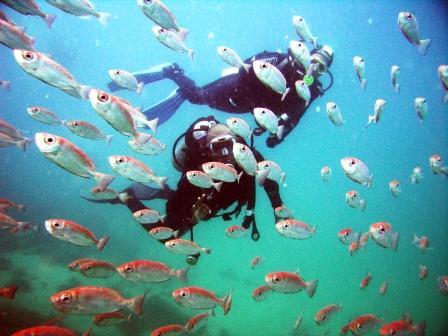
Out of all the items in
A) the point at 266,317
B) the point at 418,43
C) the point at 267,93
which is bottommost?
the point at 266,317

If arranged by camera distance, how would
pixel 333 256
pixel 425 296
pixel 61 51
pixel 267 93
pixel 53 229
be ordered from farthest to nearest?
pixel 333 256
pixel 61 51
pixel 425 296
pixel 267 93
pixel 53 229

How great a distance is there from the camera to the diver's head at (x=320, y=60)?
6.41 metres

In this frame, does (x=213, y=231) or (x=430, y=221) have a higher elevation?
(x=430, y=221)

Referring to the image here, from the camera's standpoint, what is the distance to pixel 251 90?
24.1ft

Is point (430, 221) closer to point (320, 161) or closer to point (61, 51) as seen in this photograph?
point (320, 161)

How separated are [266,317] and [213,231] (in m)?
31.0

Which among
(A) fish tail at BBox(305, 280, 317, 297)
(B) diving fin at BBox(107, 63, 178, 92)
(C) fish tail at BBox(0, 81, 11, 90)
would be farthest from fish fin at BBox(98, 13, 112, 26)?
(A) fish tail at BBox(305, 280, 317, 297)

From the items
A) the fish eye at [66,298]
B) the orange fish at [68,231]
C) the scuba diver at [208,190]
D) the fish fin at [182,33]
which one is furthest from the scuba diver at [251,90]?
the fish eye at [66,298]

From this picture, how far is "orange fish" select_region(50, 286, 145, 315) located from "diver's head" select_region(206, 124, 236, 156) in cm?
257

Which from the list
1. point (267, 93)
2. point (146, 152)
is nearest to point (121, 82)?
point (146, 152)

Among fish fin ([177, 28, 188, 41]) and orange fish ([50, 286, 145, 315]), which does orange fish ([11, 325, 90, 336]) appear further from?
fish fin ([177, 28, 188, 41])

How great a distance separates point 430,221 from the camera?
105 metres

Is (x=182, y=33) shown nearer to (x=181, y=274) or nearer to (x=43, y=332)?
(x=181, y=274)

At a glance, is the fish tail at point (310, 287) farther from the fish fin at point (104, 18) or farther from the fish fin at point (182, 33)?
the fish fin at point (104, 18)
